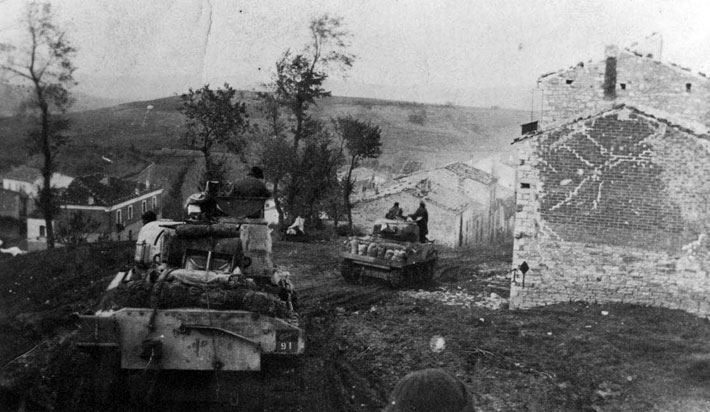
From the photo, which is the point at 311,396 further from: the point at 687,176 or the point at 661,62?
the point at 661,62

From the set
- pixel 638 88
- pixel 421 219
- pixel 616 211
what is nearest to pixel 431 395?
pixel 616 211

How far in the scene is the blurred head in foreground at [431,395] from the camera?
2.33 meters

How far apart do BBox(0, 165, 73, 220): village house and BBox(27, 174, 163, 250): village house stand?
736 millimetres

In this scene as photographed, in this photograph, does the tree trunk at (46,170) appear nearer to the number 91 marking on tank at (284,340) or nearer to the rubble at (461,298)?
the rubble at (461,298)

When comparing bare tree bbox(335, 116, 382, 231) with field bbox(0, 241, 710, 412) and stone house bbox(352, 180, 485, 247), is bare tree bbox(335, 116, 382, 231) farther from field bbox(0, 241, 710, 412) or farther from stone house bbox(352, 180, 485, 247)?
field bbox(0, 241, 710, 412)

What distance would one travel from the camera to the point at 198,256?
26.4ft

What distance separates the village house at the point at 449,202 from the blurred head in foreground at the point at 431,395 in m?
29.8

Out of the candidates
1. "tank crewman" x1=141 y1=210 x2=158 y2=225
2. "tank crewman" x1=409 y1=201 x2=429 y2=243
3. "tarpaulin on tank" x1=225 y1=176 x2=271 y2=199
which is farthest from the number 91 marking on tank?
"tank crewman" x1=409 y1=201 x2=429 y2=243

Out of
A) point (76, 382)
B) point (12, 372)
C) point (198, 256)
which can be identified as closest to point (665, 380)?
point (198, 256)

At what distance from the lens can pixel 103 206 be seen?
34.0m

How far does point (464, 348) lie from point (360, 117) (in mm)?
56482

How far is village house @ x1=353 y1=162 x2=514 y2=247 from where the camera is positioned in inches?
1281

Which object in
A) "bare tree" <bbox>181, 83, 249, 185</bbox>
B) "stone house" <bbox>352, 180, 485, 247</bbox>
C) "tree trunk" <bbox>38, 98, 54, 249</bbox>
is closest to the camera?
"tree trunk" <bbox>38, 98, 54, 249</bbox>

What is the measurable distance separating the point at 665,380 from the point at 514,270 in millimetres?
4686
